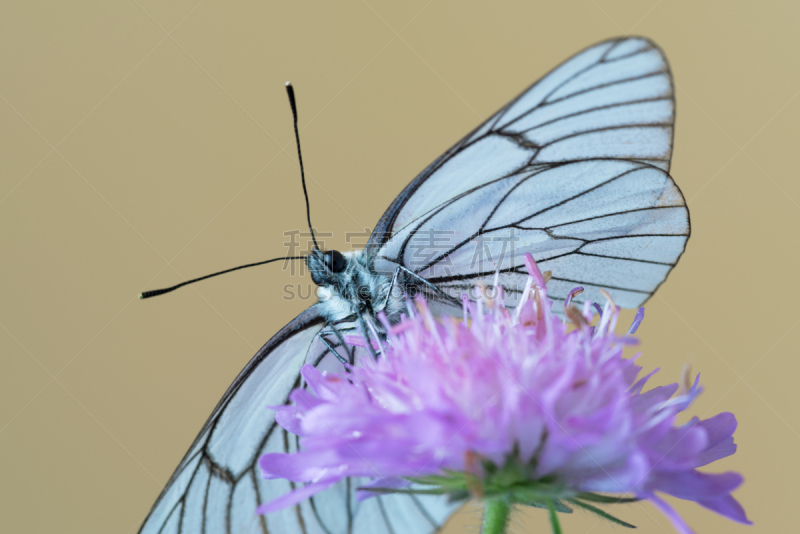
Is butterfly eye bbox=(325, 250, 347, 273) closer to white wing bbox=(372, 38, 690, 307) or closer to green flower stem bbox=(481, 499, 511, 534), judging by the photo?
white wing bbox=(372, 38, 690, 307)

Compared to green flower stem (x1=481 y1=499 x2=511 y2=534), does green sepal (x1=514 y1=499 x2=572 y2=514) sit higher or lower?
lower

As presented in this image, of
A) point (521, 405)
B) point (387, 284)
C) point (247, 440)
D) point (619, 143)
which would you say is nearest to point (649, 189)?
point (619, 143)

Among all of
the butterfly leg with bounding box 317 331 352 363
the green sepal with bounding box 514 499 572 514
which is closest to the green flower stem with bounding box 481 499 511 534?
the green sepal with bounding box 514 499 572 514

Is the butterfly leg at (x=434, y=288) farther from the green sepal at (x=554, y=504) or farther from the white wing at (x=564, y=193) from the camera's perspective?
the green sepal at (x=554, y=504)

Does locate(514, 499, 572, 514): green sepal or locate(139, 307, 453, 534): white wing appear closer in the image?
locate(514, 499, 572, 514): green sepal

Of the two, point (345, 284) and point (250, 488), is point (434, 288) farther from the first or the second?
point (250, 488)

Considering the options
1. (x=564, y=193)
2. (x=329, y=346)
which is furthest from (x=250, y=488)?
(x=564, y=193)
